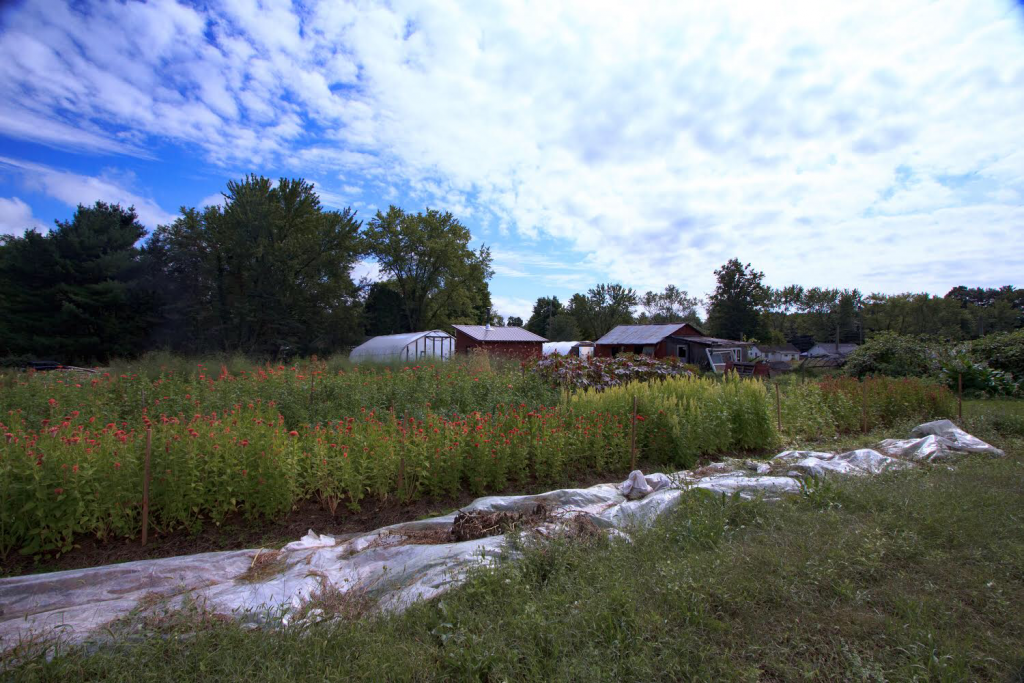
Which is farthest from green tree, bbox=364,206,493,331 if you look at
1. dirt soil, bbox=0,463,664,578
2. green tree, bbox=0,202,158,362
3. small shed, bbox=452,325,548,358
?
dirt soil, bbox=0,463,664,578

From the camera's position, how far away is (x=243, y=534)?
12.9 feet

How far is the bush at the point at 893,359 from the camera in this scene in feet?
52.7

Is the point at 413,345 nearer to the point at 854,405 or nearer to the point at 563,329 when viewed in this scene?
the point at 854,405

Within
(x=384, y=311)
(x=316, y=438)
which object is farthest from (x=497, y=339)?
(x=316, y=438)

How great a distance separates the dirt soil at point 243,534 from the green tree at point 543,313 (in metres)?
45.6

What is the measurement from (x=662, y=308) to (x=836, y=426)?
5518 cm

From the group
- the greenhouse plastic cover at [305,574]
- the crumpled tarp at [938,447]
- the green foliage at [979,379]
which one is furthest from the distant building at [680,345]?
the greenhouse plastic cover at [305,574]

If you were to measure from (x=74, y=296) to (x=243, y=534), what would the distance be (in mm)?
23996

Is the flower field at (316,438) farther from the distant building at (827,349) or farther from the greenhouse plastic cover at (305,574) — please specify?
the distant building at (827,349)

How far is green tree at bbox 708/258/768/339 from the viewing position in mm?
43969

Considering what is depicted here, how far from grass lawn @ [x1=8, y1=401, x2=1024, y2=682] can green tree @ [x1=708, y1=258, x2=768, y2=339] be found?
43848 millimetres

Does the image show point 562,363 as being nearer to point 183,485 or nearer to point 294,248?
point 183,485

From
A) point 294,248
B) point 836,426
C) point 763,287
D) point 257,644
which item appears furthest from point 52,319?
point 763,287

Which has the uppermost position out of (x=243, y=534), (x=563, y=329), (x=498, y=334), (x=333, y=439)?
(x=563, y=329)
